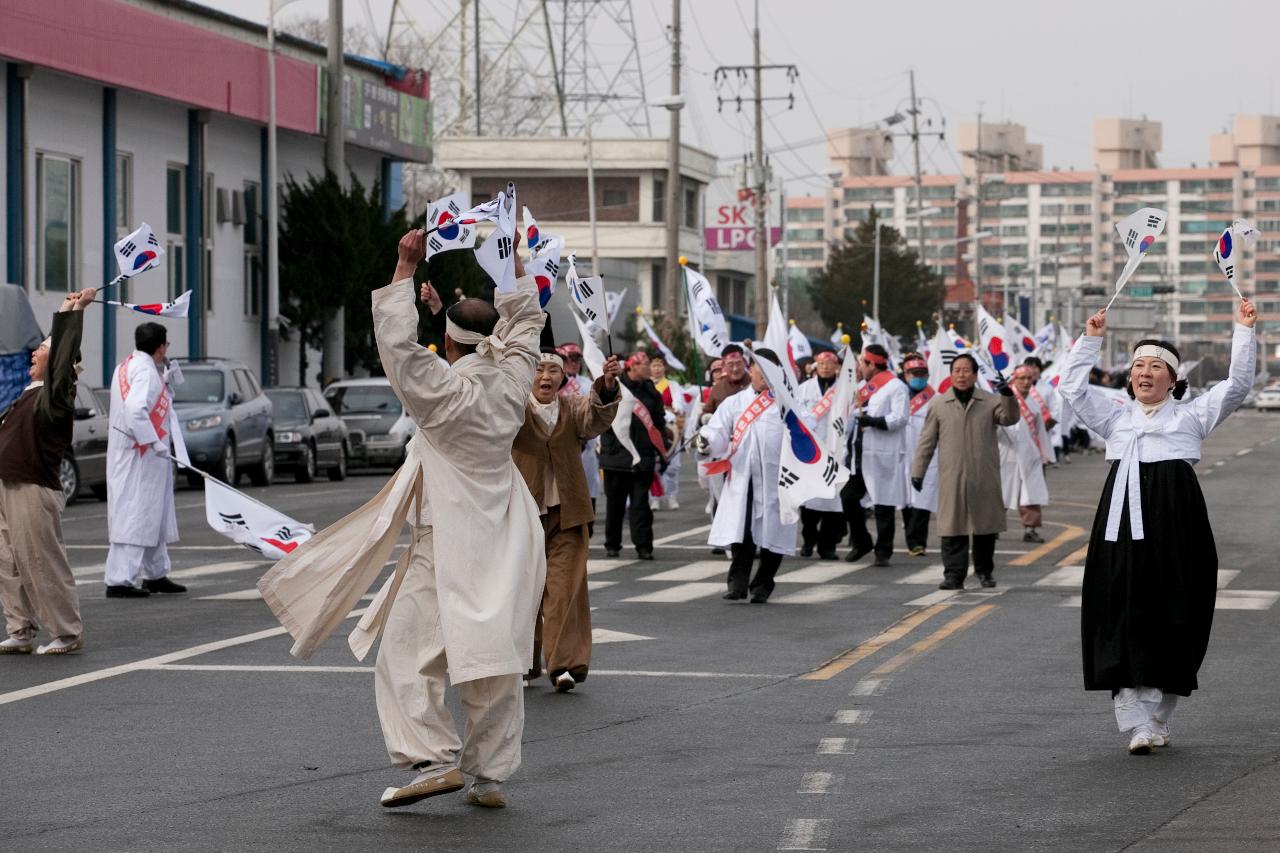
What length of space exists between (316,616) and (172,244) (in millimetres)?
34820

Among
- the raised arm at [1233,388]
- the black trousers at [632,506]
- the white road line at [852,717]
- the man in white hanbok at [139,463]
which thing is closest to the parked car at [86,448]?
the black trousers at [632,506]

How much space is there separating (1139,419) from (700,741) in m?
2.24

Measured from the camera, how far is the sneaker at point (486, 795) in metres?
7.81

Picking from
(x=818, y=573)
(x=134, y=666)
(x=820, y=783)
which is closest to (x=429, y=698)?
(x=820, y=783)

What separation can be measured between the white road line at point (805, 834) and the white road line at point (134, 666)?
9.23ft

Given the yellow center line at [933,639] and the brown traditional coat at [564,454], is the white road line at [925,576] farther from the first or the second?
the brown traditional coat at [564,454]

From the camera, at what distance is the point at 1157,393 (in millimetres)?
9438

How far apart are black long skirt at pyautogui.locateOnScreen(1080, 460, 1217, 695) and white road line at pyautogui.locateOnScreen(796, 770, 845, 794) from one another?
1.29m

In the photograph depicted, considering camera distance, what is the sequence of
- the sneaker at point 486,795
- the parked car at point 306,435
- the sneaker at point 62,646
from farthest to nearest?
the parked car at point 306,435 < the sneaker at point 62,646 < the sneaker at point 486,795

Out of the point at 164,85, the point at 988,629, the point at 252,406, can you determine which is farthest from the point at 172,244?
the point at 988,629

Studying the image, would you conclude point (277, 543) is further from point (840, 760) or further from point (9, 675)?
point (840, 760)

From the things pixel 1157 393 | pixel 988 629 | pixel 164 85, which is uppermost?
pixel 164 85

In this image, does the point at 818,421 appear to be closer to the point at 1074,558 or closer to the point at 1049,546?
the point at 1074,558

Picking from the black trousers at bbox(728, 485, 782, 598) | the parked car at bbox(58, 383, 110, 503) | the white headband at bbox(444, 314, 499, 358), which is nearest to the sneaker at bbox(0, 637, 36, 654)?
the black trousers at bbox(728, 485, 782, 598)
